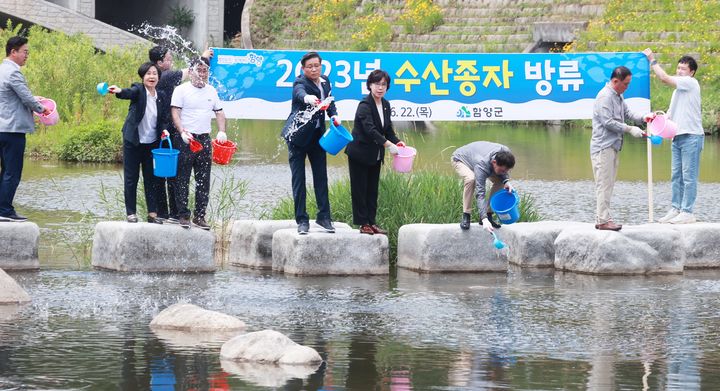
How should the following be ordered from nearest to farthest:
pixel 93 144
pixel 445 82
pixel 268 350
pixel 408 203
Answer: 1. pixel 268 350
2. pixel 408 203
3. pixel 445 82
4. pixel 93 144

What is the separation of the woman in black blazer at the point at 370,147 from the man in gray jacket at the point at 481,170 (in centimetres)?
62

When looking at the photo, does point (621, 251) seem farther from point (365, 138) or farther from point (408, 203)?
point (365, 138)

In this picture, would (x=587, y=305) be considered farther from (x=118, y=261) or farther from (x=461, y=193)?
(x=118, y=261)

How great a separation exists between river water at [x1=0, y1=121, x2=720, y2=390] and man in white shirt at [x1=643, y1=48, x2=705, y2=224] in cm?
138

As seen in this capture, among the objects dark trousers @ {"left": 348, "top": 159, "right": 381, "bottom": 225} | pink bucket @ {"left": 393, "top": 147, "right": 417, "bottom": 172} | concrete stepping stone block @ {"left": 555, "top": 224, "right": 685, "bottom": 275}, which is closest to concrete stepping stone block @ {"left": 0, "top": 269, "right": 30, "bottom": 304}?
dark trousers @ {"left": 348, "top": 159, "right": 381, "bottom": 225}

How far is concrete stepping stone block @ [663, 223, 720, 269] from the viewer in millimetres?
13070

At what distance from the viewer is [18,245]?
12133 millimetres

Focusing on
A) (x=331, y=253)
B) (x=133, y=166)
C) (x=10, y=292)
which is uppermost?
(x=133, y=166)

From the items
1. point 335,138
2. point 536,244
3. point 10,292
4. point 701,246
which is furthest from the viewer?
point 701,246

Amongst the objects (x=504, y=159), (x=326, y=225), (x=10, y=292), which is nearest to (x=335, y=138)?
(x=326, y=225)

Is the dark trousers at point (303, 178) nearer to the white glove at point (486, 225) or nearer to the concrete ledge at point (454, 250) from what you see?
the concrete ledge at point (454, 250)

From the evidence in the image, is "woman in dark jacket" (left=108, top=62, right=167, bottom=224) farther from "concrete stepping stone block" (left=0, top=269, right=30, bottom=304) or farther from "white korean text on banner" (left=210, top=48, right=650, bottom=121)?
"concrete stepping stone block" (left=0, top=269, right=30, bottom=304)

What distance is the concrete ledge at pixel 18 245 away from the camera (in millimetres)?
12086

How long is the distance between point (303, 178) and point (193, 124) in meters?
1.06
